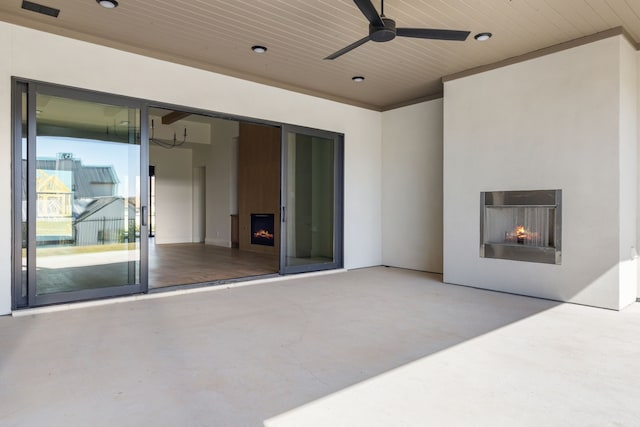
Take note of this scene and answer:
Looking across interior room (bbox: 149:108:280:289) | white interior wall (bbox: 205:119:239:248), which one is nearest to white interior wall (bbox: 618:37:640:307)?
interior room (bbox: 149:108:280:289)

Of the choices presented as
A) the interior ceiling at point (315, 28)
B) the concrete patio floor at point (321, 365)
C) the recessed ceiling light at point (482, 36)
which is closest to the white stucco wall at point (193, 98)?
the interior ceiling at point (315, 28)

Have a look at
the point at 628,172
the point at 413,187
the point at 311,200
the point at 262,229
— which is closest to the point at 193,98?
the point at 311,200

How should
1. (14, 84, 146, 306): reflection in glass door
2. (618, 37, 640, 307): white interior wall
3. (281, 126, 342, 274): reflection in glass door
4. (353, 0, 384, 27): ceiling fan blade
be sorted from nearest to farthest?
(353, 0, 384, 27): ceiling fan blade
(14, 84, 146, 306): reflection in glass door
(618, 37, 640, 307): white interior wall
(281, 126, 342, 274): reflection in glass door

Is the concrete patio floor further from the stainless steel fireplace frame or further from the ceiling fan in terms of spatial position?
the ceiling fan

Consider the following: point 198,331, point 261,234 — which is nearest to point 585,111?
point 198,331

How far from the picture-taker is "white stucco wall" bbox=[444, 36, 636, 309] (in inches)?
156

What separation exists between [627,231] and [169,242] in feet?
32.8

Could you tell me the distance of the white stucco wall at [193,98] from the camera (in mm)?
3611

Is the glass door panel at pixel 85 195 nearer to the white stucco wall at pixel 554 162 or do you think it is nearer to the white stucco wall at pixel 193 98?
the white stucco wall at pixel 193 98

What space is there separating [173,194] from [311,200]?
617cm

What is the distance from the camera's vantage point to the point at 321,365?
2510mm

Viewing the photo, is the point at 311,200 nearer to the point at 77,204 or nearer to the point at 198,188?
the point at 77,204

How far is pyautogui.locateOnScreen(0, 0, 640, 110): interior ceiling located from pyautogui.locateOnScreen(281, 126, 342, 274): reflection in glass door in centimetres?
118

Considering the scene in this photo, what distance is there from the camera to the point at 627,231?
408cm
